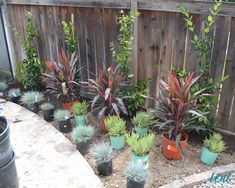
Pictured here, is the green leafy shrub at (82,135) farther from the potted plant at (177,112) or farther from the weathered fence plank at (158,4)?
the weathered fence plank at (158,4)

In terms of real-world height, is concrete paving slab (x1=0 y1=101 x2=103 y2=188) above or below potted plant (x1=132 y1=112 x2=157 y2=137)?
below

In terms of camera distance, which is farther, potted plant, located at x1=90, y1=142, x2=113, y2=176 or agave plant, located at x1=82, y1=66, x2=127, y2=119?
agave plant, located at x1=82, y1=66, x2=127, y2=119

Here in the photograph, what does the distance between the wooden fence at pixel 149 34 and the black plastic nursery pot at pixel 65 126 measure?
1.02m

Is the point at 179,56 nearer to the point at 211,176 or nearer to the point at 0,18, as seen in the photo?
the point at 211,176

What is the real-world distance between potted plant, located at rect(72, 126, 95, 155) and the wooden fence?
1114 millimetres

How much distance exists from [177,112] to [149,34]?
1.16 metres

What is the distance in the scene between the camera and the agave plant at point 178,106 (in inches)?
107

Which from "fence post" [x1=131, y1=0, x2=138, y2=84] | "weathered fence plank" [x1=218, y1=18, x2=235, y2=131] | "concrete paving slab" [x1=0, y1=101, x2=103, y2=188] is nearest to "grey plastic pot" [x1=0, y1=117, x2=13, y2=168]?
"concrete paving slab" [x1=0, y1=101, x2=103, y2=188]

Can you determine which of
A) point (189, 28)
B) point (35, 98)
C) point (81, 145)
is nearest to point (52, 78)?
point (35, 98)

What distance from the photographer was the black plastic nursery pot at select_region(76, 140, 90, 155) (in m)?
3.00

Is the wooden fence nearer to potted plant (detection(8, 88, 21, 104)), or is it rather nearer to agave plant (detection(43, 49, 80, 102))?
agave plant (detection(43, 49, 80, 102))

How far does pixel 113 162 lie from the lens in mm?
2891

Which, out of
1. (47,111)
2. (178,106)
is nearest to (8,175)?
(178,106)

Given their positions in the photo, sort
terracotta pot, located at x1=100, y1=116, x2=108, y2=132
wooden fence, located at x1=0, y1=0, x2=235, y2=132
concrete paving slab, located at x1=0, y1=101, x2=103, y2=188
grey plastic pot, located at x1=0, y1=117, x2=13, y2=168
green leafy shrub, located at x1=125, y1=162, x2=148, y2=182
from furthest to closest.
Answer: terracotta pot, located at x1=100, y1=116, x2=108, y2=132
wooden fence, located at x1=0, y1=0, x2=235, y2=132
concrete paving slab, located at x1=0, y1=101, x2=103, y2=188
green leafy shrub, located at x1=125, y1=162, x2=148, y2=182
grey plastic pot, located at x1=0, y1=117, x2=13, y2=168
